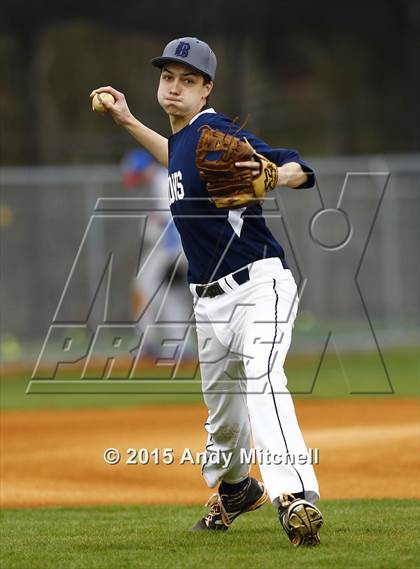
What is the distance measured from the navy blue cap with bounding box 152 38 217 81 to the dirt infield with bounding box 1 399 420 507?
2.54 meters

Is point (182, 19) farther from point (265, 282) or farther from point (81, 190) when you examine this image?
point (265, 282)

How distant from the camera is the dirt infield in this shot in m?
6.95

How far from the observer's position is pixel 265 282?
5.18 meters

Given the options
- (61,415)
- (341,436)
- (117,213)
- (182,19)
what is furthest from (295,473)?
(182,19)

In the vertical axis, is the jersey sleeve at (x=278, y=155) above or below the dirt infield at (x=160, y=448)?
above

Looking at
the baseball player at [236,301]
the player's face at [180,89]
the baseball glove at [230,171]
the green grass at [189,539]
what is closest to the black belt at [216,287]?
the baseball player at [236,301]

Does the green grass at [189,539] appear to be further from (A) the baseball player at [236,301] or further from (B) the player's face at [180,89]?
(B) the player's face at [180,89]

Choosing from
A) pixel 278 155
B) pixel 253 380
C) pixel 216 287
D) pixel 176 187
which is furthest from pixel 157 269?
pixel 253 380

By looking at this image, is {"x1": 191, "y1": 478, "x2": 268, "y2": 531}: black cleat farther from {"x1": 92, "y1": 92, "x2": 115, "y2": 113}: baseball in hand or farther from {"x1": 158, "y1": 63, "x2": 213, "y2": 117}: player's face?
{"x1": 92, "y1": 92, "x2": 115, "y2": 113}: baseball in hand

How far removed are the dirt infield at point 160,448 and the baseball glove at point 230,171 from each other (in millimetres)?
2355

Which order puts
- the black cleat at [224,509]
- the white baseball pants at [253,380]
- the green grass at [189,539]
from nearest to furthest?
the green grass at [189,539]
the white baseball pants at [253,380]
the black cleat at [224,509]

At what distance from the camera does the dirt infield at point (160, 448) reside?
6.95 meters

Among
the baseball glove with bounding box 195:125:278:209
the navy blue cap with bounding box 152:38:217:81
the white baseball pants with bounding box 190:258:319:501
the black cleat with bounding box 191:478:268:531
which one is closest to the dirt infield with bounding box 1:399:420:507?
the black cleat with bounding box 191:478:268:531

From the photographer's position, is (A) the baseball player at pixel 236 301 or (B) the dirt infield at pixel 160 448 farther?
(B) the dirt infield at pixel 160 448
